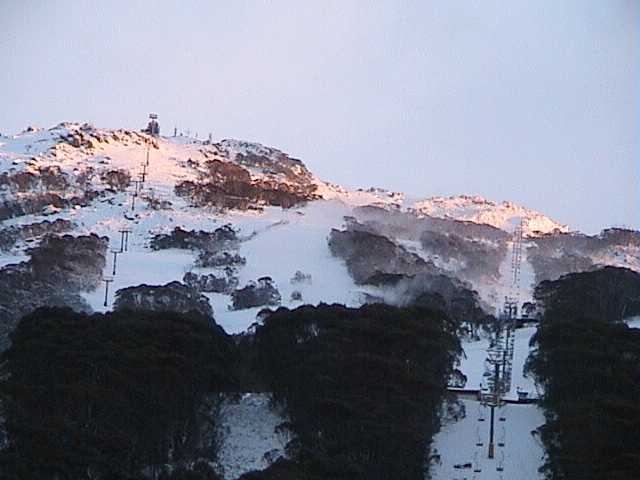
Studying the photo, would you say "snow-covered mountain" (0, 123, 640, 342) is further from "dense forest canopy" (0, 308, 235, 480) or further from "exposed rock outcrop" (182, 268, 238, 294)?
"dense forest canopy" (0, 308, 235, 480)

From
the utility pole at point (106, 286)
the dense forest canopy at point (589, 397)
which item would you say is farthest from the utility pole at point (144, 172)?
the dense forest canopy at point (589, 397)

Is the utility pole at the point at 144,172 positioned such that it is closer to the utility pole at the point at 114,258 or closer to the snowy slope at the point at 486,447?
the utility pole at the point at 114,258

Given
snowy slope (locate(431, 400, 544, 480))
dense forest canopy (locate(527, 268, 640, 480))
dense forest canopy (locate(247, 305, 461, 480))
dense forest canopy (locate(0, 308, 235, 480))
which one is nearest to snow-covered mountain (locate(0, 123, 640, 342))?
dense forest canopy (locate(247, 305, 461, 480))

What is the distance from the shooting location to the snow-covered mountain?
41969mm

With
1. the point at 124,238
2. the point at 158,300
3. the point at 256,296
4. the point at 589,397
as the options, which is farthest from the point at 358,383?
the point at 124,238

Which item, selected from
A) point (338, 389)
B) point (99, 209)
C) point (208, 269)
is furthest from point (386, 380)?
point (99, 209)

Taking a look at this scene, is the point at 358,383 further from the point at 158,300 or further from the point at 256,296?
the point at 256,296

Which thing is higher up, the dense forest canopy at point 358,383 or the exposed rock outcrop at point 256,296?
the exposed rock outcrop at point 256,296

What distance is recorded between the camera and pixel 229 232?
52812mm

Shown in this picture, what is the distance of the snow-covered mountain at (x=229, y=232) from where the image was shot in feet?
138

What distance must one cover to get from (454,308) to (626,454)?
1754 cm

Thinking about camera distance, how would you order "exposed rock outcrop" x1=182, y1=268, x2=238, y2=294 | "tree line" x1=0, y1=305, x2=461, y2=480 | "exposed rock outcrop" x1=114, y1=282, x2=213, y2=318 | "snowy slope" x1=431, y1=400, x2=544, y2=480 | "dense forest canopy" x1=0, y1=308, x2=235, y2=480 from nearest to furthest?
"dense forest canopy" x1=0, y1=308, x2=235, y2=480 → "tree line" x1=0, y1=305, x2=461, y2=480 → "snowy slope" x1=431, y1=400, x2=544, y2=480 → "exposed rock outcrop" x1=114, y1=282, x2=213, y2=318 → "exposed rock outcrop" x1=182, y1=268, x2=238, y2=294

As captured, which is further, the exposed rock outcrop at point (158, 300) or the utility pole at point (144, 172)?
the utility pole at point (144, 172)

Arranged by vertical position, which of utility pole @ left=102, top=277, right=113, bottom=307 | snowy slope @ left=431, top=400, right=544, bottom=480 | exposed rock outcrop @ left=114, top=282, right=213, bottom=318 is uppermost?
utility pole @ left=102, top=277, right=113, bottom=307
